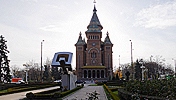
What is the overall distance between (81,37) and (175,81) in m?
64.4

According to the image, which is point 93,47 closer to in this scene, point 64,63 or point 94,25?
point 94,25

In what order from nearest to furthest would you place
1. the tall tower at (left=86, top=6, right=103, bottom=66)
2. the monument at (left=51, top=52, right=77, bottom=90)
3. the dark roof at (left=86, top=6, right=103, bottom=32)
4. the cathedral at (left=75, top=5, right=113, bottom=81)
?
the monument at (left=51, top=52, right=77, bottom=90), the cathedral at (left=75, top=5, right=113, bottom=81), the tall tower at (left=86, top=6, right=103, bottom=66), the dark roof at (left=86, top=6, right=103, bottom=32)

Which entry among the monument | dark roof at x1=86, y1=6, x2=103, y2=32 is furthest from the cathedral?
the monument

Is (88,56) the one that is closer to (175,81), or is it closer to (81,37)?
(81,37)

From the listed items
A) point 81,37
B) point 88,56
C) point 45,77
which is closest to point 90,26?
point 81,37

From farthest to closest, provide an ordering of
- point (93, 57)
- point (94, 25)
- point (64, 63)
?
point (94, 25)
point (93, 57)
point (64, 63)

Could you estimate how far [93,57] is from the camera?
239 feet

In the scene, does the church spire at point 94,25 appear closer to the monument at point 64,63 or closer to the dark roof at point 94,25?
the dark roof at point 94,25

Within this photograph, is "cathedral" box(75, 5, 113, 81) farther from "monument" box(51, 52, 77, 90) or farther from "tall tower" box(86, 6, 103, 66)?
"monument" box(51, 52, 77, 90)

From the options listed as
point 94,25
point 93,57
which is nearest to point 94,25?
point 94,25

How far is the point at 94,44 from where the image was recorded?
240 feet

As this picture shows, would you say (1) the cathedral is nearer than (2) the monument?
No

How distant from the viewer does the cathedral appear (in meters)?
71.9

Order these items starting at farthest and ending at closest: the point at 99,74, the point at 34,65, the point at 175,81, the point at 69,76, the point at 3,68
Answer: the point at 34,65 < the point at 99,74 < the point at 3,68 < the point at 69,76 < the point at 175,81
